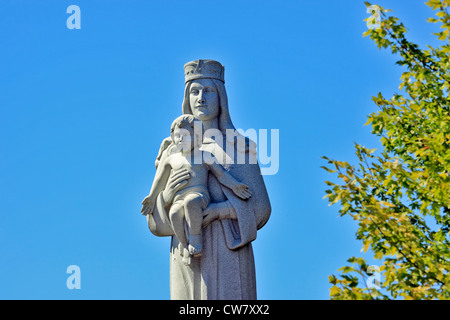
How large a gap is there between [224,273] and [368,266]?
2017 mm

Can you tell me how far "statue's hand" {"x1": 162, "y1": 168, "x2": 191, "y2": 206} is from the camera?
10.8 meters

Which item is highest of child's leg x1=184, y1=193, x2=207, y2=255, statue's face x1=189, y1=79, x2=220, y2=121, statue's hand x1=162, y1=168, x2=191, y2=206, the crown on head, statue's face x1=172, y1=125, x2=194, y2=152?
the crown on head

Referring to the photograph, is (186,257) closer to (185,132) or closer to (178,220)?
(178,220)

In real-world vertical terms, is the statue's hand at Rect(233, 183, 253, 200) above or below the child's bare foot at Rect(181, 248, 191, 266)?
above

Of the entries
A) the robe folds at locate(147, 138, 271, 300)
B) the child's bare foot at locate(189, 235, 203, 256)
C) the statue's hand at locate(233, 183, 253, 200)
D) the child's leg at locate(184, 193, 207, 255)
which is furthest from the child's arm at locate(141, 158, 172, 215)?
the statue's hand at locate(233, 183, 253, 200)

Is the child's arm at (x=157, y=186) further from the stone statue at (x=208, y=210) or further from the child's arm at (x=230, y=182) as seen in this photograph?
the child's arm at (x=230, y=182)

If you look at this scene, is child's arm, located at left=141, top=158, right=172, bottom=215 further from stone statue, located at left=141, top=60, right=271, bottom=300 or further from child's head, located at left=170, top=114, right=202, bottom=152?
child's head, located at left=170, top=114, right=202, bottom=152

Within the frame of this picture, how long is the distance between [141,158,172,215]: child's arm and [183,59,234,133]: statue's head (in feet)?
2.79

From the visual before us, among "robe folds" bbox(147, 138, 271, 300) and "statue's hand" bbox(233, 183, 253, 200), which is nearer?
"robe folds" bbox(147, 138, 271, 300)

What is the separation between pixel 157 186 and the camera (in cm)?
1114

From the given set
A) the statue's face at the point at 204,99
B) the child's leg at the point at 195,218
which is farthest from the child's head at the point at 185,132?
the child's leg at the point at 195,218

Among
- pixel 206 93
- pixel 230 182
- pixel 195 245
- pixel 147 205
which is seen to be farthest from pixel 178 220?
pixel 206 93
